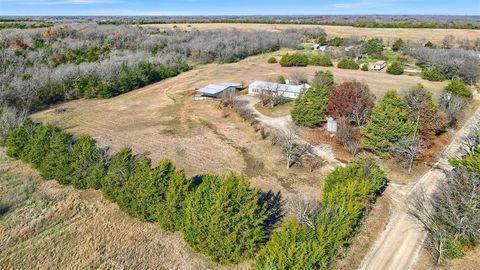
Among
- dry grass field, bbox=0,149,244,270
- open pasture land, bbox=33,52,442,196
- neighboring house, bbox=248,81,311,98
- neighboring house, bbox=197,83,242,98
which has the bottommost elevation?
dry grass field, bbox=0,149,244,270

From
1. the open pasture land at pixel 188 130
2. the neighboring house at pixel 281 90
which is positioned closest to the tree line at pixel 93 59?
the open pasture land at pixel 188 130

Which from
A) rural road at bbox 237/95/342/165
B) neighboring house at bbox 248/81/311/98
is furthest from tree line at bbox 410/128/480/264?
neighboring house at bbox 248/81/311/98

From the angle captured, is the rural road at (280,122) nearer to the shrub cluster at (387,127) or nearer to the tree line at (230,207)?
the shrub cluster at (387,127)

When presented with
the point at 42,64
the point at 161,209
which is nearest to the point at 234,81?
the point at 42,64

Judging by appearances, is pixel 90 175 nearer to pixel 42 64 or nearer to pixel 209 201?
pixel 209 201

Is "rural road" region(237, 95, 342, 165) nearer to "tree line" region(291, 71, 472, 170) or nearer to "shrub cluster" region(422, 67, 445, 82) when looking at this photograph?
"tree line" region(291, 71, 472, 170)

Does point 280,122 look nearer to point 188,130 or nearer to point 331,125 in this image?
point 331,125

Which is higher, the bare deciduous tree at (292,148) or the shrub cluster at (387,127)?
the shrub cluster at (387,127)
